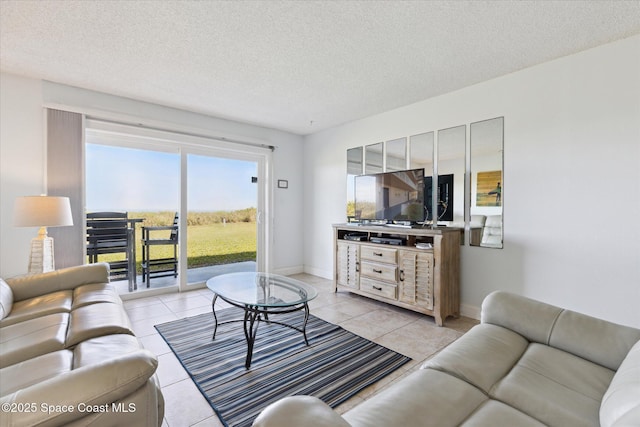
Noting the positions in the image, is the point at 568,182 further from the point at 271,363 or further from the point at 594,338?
the point at 271,363

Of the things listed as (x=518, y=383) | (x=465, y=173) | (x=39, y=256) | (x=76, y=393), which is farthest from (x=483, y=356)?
(x=39, y=256)

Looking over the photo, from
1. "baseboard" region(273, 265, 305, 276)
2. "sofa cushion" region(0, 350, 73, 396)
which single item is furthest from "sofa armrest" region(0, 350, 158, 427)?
"baseboard" region(273, 265, 305, 276)

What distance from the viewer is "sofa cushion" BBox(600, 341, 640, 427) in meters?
0.71

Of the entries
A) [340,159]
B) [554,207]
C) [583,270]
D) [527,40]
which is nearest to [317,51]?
[527,40]

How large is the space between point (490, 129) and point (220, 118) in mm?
3508

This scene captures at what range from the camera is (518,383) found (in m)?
1.14

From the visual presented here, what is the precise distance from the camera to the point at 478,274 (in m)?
3.01

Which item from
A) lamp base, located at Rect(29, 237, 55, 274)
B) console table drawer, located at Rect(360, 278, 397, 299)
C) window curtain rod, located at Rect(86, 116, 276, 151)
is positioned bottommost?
console table drawer, located at Rect(360, 278, 397, 299)

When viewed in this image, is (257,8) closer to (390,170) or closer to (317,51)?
(317,51)

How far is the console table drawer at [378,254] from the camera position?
3.25 m

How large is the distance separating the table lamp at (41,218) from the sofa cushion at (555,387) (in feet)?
11.2

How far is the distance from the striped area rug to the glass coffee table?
11 cm

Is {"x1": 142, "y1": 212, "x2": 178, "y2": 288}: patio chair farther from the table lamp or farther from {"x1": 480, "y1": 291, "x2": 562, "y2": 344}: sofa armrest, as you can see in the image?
{"x1": 480, "y1": 291, "x2": 562, "y2": 344}: sofa armrest

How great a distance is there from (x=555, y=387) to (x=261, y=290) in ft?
6.67
